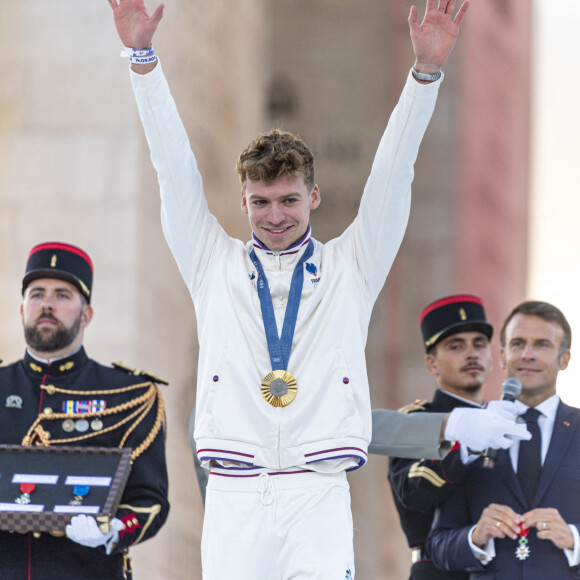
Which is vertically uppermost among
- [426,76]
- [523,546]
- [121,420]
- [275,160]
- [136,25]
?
[136,25]

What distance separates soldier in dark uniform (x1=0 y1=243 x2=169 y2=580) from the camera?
5.50 meters

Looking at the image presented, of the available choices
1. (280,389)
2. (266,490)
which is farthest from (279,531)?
(280,389)

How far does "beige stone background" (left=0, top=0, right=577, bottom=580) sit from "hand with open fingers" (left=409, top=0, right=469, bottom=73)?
4.80 m

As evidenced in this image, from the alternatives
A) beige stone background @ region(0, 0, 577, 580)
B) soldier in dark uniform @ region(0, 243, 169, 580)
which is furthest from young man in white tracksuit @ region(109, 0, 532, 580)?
beige stone background @ region(0, 0, 577, 580)

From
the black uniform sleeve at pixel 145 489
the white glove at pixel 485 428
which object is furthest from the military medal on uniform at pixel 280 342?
the black uniform sleeve at pixel 145 489

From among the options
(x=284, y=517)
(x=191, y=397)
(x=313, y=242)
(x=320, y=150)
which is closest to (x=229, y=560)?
(x=284, y=517)

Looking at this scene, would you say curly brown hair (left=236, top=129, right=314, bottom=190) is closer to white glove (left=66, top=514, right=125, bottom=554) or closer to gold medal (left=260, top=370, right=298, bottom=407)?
gold medal (left=260, top=370, right=298, bottom=407)

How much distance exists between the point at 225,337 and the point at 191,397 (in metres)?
5.50

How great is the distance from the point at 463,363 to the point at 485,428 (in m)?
1.19

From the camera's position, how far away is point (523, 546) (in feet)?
17.9

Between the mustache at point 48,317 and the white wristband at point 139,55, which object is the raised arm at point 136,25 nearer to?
the white wristband at point 139,55

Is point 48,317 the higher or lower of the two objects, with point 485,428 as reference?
higher

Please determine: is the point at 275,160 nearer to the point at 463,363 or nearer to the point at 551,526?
the point at 551,526

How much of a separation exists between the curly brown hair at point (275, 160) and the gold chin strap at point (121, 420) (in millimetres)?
1795
